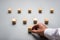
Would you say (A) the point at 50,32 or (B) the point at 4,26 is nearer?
(A) the point at 50,32

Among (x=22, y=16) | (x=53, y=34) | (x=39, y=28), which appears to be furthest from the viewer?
(x=22, y=16)

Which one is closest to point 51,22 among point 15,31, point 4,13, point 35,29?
point 35,29

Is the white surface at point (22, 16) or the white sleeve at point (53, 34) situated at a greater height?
the white surface at point (22, 16)

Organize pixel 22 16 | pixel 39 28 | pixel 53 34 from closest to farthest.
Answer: pixel 53 34, pixel 39 28, pixel 22 16

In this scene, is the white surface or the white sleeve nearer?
the white sleeve

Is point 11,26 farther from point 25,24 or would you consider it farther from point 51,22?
point 51,22

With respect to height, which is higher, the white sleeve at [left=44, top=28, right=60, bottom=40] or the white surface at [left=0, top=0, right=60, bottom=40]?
the white surface at [left=0, top=0, right=60, bottom=40]

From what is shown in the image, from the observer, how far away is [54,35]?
1.06 metres

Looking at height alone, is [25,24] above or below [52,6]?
below

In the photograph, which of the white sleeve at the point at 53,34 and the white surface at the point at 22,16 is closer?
the white sleeve at the point at 53,34

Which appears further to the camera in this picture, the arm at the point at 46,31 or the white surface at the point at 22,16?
the white surface at the point at 22,16

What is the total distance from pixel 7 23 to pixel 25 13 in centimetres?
A: 17

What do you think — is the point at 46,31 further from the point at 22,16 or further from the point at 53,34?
the point at 22,16

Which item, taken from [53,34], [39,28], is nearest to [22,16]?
[39,28]
